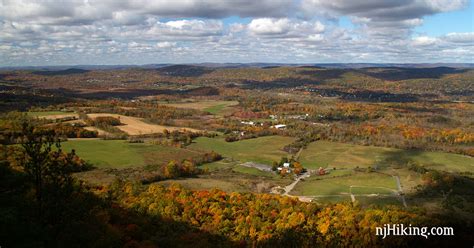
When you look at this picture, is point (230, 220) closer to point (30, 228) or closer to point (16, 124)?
point (30, 228)

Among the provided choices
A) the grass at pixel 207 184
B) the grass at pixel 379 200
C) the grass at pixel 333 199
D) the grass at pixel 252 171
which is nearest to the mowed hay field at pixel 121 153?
the grass at pixel 207 184

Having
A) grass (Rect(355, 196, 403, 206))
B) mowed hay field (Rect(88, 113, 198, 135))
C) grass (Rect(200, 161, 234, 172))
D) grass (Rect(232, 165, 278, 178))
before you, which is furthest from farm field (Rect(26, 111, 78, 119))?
grass (Rect(355, 196, 403, 206))

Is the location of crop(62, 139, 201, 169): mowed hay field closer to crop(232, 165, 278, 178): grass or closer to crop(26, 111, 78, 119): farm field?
crop(232, 165, 278, 178): grass

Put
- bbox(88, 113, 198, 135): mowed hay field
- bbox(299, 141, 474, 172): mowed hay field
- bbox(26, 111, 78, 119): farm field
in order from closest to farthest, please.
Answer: bbox(299, 141, 474, 172): mowed hay field, bbox(88, 113, 198, 135): mowed hay field, bbox(26, 111, 78, 119): farm field

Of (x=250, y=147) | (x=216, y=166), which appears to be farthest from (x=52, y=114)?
(x=216, y=166)

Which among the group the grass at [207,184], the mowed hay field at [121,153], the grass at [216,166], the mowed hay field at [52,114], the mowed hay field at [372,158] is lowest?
the mowed hay field at [372,158]

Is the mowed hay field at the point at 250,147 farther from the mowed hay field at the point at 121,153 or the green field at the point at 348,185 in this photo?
the green field at the point at 348,185
